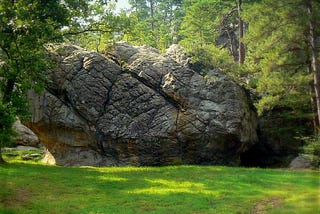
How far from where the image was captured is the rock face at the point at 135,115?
30016 mm

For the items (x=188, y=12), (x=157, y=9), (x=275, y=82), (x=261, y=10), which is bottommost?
(x=275, y=82)

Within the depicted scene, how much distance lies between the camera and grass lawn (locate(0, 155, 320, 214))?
Result: 15.8 m

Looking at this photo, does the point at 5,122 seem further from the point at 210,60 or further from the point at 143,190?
the point at 210,60

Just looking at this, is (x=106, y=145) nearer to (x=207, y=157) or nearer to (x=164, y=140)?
(x=164, y=140)

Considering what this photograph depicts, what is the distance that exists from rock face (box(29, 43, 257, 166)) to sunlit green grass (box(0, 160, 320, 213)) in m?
3.69

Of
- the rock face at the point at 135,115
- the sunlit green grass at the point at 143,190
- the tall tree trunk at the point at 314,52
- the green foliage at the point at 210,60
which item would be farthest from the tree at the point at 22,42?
the tall tree trunk at the point at 314,52

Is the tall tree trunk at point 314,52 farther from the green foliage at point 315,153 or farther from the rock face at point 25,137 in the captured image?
the rock face at point 25,137

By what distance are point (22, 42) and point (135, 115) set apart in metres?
12.0

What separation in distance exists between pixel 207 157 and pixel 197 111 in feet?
13.2

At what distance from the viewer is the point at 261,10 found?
28.9 m

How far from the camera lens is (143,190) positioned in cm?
1972

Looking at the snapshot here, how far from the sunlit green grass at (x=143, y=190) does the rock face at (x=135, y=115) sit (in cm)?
369

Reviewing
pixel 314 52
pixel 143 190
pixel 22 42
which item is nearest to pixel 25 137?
pixel 22 42

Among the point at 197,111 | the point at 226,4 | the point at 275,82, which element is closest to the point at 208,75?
the point at 197,111
